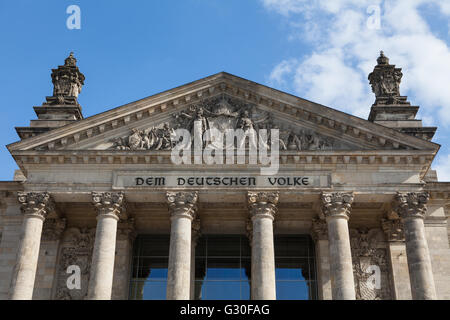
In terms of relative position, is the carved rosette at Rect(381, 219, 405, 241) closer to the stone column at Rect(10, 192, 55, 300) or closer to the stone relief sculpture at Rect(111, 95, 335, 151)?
the stone relief sculpture at Rect(111, 95, 335, 151)

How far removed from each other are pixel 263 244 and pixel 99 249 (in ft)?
24.4

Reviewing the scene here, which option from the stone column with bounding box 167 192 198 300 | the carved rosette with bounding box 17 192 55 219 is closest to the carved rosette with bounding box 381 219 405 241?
the stone column with bounding box 167 192 198 300

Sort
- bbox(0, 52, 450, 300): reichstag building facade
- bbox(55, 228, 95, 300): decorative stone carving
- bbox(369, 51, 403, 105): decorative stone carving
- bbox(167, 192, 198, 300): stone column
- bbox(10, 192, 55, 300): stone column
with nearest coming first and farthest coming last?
bbox(167, 192, 198, 300): stone column
bbox(10, 192, 55, 300): stone column
bbox(0, 52, 450, 300): reichstag building facade
bbox(55, 228, 95, 300): decorative stone carving
bbox(369, 51, 403, 105): decorative stone carving

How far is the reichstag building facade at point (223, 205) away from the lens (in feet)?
90.5

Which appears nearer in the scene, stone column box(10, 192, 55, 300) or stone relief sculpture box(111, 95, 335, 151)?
stone column box(10, 192, 55, 300)

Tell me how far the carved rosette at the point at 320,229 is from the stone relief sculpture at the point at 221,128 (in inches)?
154

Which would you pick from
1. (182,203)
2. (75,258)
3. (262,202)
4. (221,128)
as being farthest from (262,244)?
(75,258)

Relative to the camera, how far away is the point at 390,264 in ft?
98.0

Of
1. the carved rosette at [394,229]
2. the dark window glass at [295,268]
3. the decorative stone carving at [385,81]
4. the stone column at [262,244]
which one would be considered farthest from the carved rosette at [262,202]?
the decorative stone carving at [385,81]

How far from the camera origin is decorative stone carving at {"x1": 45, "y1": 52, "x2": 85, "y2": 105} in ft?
111

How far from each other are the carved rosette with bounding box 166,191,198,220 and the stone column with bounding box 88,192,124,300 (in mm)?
2387

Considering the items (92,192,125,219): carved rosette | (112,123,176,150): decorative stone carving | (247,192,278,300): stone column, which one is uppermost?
(112,123,176,150): decorative stone carving

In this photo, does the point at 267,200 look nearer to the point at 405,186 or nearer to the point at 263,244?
the point at 263,244

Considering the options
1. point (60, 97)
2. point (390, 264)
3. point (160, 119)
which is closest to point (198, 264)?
point (160, 119)
